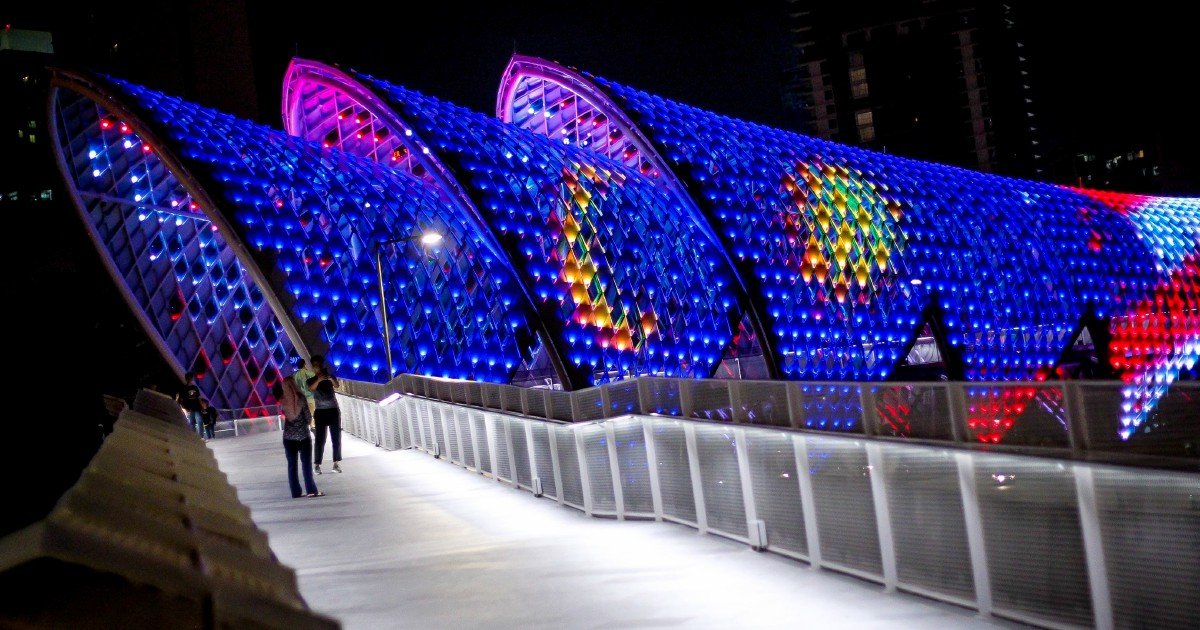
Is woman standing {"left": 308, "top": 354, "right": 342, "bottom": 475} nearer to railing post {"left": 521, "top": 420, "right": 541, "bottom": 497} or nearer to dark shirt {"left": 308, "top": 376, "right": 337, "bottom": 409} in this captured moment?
dark shirt {"left": 308, "top": 376, "right": 337, "bottom": 409}

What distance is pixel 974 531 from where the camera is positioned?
7.79m

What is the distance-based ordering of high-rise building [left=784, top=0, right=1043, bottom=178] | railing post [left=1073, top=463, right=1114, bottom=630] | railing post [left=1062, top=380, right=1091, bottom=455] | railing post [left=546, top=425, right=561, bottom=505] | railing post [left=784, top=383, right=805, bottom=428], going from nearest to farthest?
railing post [left=1073, top=463, right=1114, bottom=630] < railing post [left=1062, top=380, right=1091, bottom=455] < railing post [left=784, top=383, right=805, bottom=428] < railing post [left=546, top=425, right=561, bottom=505] < high-rise building [left=784, top=0, right=1043, bottom=178]

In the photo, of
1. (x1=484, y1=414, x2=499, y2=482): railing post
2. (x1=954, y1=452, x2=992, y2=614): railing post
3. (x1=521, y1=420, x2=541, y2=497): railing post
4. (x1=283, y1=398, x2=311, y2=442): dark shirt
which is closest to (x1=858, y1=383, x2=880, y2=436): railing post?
(x1=954, y1=452, x2=992, y2=614): railing post

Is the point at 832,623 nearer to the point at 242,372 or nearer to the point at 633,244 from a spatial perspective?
the point at 633,244

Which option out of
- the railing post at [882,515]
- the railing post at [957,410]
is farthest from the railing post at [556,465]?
the railing post at [957,410]

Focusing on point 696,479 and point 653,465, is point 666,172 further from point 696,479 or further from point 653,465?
point 696,479

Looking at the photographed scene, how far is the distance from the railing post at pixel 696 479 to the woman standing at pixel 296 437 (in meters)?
5.89

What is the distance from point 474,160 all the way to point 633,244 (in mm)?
7075

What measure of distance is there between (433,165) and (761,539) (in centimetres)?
3013

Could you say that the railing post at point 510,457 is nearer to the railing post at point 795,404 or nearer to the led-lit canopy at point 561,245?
the railing post at point 795,404

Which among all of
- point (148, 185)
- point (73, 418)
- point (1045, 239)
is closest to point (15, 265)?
point (148, 185)

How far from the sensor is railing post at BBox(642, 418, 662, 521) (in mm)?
12062

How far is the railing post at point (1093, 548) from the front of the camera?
6.81 meters

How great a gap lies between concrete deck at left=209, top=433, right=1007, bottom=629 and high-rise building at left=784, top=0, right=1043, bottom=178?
11732cm
